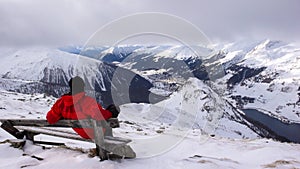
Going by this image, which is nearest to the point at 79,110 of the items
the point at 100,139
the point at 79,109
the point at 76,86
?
the point at 79,109

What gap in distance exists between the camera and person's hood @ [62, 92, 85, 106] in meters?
8.14

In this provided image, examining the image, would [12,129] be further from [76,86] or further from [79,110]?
[76,86]

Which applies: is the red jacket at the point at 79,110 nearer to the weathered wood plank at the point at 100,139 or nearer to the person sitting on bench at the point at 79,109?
the person sitting on bench at the point at 79,109

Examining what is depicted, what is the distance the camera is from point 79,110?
8.11m

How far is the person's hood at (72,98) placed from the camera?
8.14 m

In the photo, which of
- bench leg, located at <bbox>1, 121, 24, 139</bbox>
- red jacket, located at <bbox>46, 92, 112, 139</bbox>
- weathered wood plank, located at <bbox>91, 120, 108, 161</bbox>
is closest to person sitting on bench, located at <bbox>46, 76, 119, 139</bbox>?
red jacket, located at <bbox>46, 92, 112, 139</bbox>

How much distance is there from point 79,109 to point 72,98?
42 centimetres

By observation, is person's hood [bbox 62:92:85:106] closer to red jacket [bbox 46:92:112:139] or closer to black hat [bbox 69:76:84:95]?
red jacket [bbox 46:92:112:139]

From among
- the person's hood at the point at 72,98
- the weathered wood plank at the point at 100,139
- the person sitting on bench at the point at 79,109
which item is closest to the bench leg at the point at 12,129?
the person sitting on bench at the point at 79,109

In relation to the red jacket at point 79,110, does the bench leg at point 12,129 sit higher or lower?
lower

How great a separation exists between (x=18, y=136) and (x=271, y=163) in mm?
8891

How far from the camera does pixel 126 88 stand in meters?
10.5

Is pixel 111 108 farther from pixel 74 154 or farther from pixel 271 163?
pixel 271 163

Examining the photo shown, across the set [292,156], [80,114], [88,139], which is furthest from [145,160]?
[292,156]
